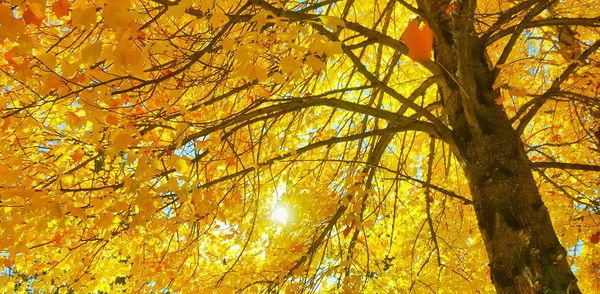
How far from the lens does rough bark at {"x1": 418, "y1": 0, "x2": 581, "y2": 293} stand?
220cm

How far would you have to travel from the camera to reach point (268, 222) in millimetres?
4719

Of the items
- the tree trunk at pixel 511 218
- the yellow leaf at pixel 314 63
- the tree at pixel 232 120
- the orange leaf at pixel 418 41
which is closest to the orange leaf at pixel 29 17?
the tree at pixel 232 120

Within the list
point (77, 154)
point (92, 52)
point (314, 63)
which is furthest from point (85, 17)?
point (77, 154)


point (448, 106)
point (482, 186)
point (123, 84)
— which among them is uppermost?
point (448, 106)

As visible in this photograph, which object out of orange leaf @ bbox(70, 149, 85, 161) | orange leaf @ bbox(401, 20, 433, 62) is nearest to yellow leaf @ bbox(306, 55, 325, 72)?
orange leaf @ bbox(401, 20, 433, 62)

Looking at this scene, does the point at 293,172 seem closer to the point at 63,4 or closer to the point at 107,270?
the point at 107,270

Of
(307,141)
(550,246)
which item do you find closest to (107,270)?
(307,141)

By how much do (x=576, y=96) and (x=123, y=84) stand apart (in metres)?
2.78

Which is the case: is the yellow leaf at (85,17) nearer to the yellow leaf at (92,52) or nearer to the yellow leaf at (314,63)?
the yellow leaf at (92,52)

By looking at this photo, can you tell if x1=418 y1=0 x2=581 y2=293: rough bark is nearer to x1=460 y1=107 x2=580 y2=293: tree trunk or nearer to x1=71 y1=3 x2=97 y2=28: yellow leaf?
x1=460 y1=107 x2=580 y2=293: tree trunk

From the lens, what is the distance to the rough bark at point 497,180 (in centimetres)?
220

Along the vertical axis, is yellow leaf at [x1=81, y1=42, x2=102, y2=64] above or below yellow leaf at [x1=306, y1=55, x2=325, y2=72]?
below

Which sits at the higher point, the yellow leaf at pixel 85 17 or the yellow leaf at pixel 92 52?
the yellow leaf at pixel 85 17

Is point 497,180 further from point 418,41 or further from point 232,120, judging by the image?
point 232,120
